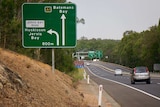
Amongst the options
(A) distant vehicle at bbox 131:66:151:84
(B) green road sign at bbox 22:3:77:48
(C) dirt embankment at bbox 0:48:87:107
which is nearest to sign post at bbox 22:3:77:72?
(B) green road sign at bbox 22:3:77:48

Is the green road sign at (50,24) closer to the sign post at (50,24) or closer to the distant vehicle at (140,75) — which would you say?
the sign post at (50,24)

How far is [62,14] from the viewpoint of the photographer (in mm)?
13094

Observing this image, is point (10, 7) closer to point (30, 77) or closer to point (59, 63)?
point (30, 77)

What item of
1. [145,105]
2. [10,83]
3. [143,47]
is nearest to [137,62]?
[143,47]

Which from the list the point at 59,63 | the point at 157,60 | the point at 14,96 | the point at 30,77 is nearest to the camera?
the point at 14,96

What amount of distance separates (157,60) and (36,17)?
100603 mm

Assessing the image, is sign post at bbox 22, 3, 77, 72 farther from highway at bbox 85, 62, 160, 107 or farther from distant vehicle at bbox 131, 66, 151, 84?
distant vehicle at bbox 131, 66, 151, 84

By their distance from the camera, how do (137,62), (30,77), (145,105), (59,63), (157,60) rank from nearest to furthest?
1. (30,77)
2. (145,105)
3. (59,63)
4. (157,60)
5. (137,62)

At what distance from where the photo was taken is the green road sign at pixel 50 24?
13055 millimetres

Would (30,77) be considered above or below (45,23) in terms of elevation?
below

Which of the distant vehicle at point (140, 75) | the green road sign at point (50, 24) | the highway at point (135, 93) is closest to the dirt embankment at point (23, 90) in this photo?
the green road sign at point (50, 24)

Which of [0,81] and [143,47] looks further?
[143,47]

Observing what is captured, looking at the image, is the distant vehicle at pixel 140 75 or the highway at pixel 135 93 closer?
the highway at pixel 135 93

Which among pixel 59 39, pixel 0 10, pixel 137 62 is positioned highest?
pixel 0 10
